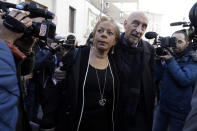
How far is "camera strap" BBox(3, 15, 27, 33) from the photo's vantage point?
1.08 metres

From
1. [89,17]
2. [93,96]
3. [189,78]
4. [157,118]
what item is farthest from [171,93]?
[89,17]

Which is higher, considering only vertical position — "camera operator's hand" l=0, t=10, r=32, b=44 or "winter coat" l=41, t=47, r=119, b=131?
"camera operator's hand" l=0, t=10, r=32, b=44

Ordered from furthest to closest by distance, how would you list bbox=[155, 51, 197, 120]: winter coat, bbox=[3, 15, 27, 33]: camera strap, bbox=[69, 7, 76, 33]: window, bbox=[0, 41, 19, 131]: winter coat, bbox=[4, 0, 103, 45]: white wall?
bbox=[69, 7, 76, 33]: window, bbox=[4, 0, 103, 45]: white wall, bbox=[155, 51, 197, 120]: winter coat, bbox=[3, 15, 27, 33]: camera strap, bbox=[0, 41, 19, 131]: winter coat

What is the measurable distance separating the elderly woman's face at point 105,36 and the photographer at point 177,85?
0.92 metres

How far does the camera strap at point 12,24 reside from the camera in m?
1.08

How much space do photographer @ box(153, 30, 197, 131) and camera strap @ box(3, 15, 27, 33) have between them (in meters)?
2.01

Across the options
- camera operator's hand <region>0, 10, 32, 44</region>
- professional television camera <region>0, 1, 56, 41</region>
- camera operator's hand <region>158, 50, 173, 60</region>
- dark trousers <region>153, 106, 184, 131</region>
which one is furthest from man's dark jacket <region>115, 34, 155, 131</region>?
camera operator's hand <region>0, 10, 32, 44</region>

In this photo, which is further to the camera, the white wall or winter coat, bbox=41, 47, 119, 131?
the white wall

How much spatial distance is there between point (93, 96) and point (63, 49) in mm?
1414

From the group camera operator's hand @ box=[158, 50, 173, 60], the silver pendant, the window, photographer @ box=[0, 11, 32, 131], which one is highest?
the window

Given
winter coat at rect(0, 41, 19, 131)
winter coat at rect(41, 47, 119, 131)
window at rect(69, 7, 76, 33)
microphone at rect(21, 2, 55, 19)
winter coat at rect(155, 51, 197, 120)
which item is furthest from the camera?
window at rect(69, 7, 76, 33)

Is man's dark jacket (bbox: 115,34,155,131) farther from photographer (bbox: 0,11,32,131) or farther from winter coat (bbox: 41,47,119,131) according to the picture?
photographer (bbox: 0,11,32,131)

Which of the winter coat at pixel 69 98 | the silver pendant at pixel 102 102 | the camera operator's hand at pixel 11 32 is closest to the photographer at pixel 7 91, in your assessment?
the camera operator's hand at pixel 11 32

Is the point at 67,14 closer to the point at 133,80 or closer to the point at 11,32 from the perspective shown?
the point at 133,80
